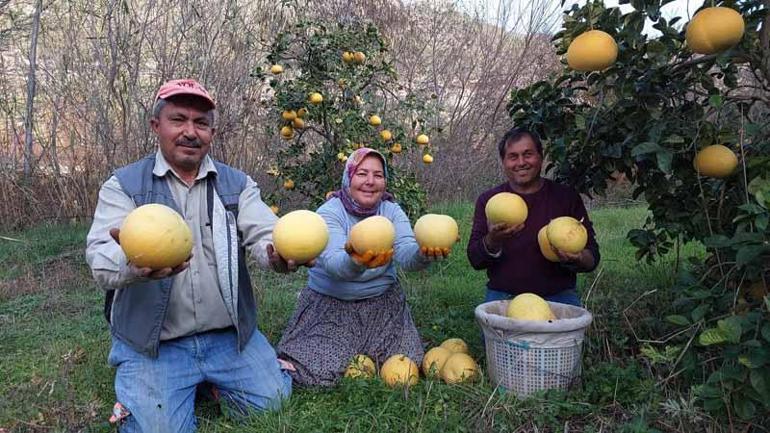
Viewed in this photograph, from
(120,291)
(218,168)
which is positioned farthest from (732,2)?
(120,291)

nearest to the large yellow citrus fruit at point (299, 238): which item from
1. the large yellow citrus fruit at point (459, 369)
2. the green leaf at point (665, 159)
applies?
the large yellow citrus fruit at point (459, 369)

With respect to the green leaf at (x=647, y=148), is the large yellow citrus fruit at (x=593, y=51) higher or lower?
higher

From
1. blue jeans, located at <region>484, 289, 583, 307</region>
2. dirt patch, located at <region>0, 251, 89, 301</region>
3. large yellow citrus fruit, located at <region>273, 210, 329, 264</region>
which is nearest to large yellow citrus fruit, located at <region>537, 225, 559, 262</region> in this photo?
blue jeans, located at <region>484, 289, 583, 307</region>

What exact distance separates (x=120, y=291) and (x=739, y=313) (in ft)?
7.35

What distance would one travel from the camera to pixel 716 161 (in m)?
2.29

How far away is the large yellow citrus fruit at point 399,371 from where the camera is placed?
264cm

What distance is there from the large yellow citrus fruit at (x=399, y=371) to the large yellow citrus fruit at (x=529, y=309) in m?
0.48

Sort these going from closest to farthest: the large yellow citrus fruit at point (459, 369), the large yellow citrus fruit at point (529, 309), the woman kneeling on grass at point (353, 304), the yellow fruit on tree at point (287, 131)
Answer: the large yellow citrus fruit at point (529, 309) < the large yellow citrus fruit at point (459, 369) < the woman kneeling on grass at point (353, 304) < the yellow fruit on tree at point (287, 131)

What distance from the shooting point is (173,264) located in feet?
6.58

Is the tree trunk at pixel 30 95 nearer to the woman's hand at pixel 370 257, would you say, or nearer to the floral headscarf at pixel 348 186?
the floral headscarf at pixel 348 186

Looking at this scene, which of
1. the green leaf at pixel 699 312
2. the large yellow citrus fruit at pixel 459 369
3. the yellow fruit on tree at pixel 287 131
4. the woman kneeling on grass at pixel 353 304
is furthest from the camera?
the yellow fruit on tree at pixel 287 131

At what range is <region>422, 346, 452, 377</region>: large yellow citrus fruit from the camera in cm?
272

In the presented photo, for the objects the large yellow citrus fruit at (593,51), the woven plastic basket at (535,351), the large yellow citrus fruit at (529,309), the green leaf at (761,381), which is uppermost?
the large yellow citrus fruit at (593,51)

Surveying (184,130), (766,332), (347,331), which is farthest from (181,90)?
(766,332)
